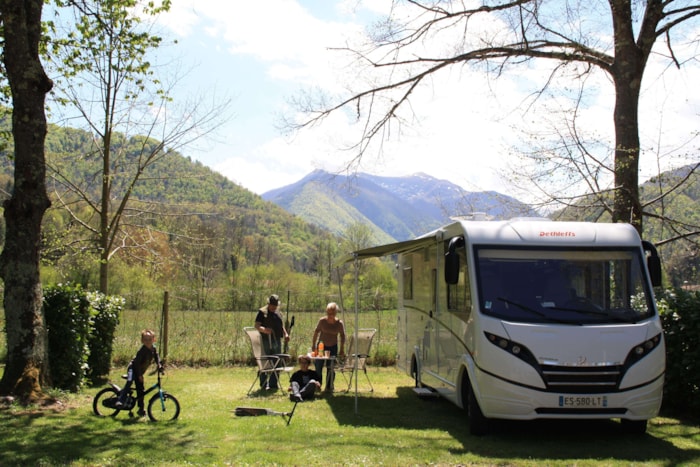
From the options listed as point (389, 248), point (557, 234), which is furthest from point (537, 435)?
point (389, 248)

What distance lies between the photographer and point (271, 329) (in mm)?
12227

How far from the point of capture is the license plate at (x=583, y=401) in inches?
275

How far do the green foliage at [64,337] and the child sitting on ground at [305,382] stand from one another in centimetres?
336

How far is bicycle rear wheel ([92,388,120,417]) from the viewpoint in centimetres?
838

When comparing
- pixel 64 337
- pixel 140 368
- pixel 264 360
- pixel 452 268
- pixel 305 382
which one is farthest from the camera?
pixel 264 360

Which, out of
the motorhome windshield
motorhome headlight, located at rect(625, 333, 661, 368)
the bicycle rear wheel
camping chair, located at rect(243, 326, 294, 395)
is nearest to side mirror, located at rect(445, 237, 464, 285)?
the motorhome windshield

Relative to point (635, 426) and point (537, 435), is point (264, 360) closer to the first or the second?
point (537, 435)

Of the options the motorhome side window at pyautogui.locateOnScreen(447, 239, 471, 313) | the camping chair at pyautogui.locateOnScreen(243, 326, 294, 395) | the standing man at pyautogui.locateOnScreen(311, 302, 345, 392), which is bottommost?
the camping chair at pyautogui.locateOnScreen(243, 326, 294, 395)

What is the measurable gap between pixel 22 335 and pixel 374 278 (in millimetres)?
35421

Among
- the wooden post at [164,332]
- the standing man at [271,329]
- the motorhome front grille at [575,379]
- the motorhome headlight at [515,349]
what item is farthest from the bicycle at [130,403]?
the wooden post at [164,332]

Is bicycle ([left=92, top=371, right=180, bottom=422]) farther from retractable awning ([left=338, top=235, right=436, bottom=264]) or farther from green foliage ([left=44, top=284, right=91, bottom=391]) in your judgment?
retractable awning ([left=338, top=235, right=436, bottom=264])

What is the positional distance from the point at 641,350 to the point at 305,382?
17.8ft

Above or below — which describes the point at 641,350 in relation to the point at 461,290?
below

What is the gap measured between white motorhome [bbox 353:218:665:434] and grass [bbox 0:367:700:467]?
1.31ft
